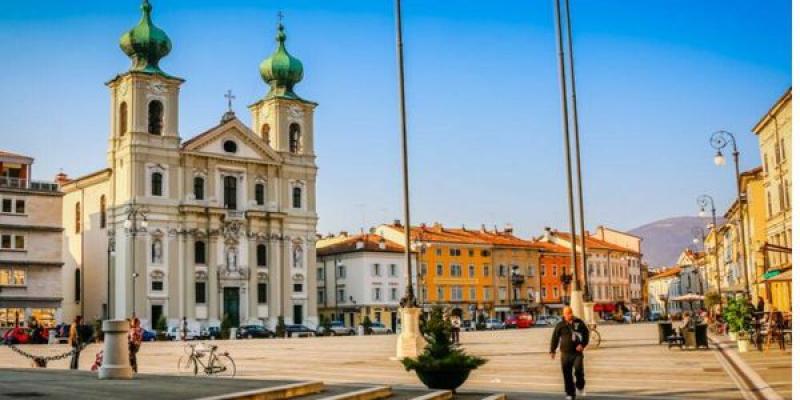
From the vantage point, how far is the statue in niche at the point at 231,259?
75250mm

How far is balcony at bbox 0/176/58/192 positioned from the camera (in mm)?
65037

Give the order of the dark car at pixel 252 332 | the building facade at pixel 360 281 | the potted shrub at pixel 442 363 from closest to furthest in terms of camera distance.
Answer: the potted shrub at pixel 442 363 → the dark car at pixel 252 332 → the building facade at pixel 360 281

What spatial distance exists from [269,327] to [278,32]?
82.6 ft

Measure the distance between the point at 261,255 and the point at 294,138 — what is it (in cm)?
1125

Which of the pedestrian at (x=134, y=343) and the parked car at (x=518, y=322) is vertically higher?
the pedestrian at (x=134, y=343)

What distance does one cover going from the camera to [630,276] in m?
125

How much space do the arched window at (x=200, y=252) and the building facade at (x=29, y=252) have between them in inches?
432

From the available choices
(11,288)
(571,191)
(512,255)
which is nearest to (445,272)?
(512,255)

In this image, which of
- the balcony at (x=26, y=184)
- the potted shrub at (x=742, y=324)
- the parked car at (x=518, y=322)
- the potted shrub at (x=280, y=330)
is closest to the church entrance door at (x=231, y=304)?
the potted shrub at (x=280, y=330)

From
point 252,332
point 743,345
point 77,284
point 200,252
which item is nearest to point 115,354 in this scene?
point 743,345

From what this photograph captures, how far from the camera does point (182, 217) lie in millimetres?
72875

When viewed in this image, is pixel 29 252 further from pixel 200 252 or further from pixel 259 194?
pixel 259 194

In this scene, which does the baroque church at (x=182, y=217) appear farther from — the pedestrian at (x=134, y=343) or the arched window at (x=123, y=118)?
the pedestrian at (x=134, y=343)

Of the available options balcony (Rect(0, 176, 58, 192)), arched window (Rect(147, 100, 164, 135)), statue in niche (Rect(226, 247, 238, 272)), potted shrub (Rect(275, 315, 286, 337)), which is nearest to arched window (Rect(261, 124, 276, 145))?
→ arched window (Rect(147, 100, 164, 135))
